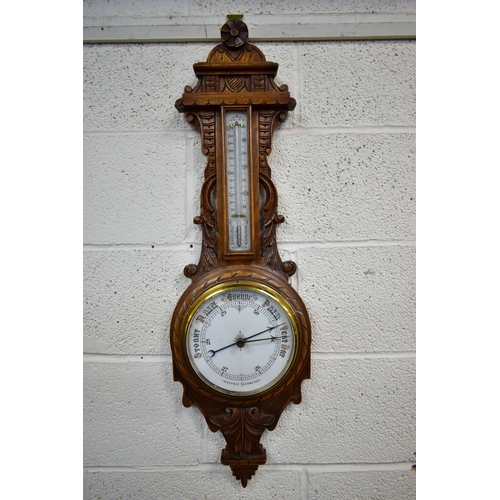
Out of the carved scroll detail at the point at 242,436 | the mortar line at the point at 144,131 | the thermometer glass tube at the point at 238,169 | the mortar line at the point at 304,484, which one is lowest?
the mortar line at the point at 304,484

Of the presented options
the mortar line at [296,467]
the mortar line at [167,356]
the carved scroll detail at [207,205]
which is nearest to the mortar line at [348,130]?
the carved scroll detail at [207,205]

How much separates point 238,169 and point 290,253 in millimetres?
236

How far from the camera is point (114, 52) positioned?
0.83m

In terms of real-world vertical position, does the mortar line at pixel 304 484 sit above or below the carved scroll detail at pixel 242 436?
below

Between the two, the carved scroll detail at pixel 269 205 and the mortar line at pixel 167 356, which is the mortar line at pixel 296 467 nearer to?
the mortar line at pixel 167 356

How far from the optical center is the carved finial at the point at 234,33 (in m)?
0.79

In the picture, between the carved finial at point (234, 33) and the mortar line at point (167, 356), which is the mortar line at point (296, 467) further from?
the carved finial at point (234, 33)

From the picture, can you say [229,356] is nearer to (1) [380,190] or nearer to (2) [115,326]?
(2) [115,326]

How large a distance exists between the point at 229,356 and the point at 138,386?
24cm

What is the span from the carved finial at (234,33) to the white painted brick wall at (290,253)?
0.17ft

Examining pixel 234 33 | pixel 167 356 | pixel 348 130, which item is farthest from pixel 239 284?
pixel 234 33

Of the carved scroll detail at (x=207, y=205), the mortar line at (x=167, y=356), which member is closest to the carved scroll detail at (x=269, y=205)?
the carved scroll detail at (x=207, y=205)

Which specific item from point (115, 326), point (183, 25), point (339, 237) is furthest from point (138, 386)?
point (183, 25)

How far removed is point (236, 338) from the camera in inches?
30.5
